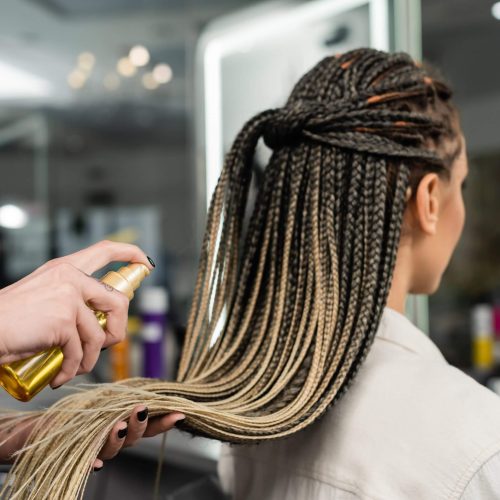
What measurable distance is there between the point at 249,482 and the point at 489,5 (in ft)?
4.17

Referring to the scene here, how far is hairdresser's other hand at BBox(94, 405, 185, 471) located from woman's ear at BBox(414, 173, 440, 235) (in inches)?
15.3

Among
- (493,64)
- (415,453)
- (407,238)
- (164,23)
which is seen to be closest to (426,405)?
(415,453)

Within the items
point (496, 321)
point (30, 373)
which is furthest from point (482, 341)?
point (30, 373)

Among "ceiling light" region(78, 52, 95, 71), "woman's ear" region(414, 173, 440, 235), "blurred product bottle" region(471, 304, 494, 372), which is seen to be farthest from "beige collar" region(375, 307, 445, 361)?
"ceiling light" region(78, 52, 95, 71)

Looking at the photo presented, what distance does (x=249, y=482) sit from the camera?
0.82m

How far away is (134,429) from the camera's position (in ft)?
1.78

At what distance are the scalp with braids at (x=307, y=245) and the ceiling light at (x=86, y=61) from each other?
4.88 feet

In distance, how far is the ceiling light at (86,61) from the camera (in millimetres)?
2100

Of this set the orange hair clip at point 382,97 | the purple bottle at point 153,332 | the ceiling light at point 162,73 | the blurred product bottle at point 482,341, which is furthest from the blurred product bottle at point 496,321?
the ceiling light at point 162,73

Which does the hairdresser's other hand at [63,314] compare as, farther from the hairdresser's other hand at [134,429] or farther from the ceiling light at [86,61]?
the ceiling light at [86,61]

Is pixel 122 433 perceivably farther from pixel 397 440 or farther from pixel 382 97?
pixel 382 97

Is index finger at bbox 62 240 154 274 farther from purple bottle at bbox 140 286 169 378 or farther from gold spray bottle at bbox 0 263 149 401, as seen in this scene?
purple bottle at bbox 140 286 169 378

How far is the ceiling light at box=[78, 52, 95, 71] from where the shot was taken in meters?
2.10

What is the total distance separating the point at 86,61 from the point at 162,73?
0.25 metres
